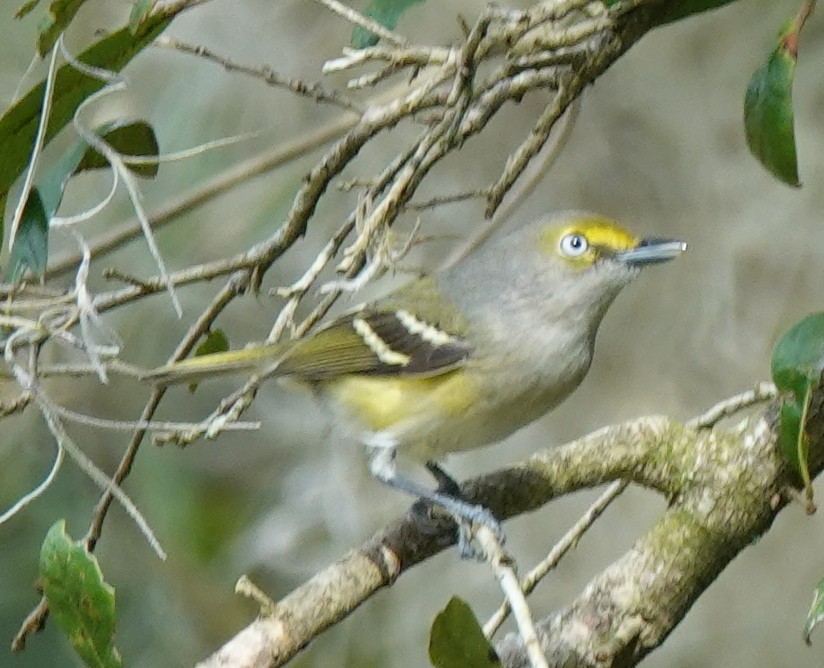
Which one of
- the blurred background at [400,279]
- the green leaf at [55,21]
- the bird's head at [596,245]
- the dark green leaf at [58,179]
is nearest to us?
the green leaf at [55,21]

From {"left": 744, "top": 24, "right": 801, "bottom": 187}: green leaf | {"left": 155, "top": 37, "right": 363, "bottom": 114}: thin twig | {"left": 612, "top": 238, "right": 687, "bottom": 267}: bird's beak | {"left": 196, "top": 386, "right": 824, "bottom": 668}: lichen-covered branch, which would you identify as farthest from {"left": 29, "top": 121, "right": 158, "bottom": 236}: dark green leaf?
{"left": 744, "top": 24, "right": 801, "bottom": 187}: green leaf

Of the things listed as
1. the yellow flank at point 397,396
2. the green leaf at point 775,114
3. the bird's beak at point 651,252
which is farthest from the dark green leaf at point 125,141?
the green leaf at point 775,114

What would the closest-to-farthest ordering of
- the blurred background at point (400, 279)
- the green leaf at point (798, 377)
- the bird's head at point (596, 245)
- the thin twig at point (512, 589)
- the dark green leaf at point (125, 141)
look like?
the thin twig at point (512, 589), the green leaf at point (798, 377), the dark green leaf at point (125, 141), the bird's head at point (596, 245), the blurred background at point (400, 279)

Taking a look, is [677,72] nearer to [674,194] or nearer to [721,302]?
[674,194]

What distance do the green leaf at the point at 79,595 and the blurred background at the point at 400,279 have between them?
5.97ft

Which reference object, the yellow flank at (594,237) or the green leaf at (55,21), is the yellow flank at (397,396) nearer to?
the yellow flank at (594,237)

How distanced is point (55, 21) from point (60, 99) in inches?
5.5

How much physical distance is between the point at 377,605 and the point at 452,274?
60.3 inches

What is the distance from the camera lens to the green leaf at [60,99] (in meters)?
1.53

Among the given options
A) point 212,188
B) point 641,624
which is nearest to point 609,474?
point 641,624

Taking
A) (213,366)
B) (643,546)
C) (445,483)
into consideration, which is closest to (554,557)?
(643,546)

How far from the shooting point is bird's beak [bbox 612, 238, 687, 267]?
1779mm

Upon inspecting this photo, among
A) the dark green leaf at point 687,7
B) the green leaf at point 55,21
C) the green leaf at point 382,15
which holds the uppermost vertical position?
the green leaf at point 55,21

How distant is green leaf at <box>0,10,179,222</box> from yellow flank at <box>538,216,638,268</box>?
2.43 ft
